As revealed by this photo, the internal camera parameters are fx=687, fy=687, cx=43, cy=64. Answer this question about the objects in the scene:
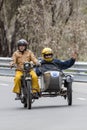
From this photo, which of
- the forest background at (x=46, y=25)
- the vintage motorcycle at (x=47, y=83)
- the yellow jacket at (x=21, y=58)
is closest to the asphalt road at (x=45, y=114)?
the vintage motorcycle at (x=47, y=83)

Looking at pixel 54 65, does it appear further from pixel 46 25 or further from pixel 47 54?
pixel 46 25

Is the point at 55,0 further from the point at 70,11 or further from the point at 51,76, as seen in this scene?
the point at 51,76

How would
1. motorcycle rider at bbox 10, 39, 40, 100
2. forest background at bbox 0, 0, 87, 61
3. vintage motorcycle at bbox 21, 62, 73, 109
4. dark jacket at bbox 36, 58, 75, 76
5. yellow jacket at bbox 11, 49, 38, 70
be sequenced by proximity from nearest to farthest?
vintage motorcycle at bbox 21, 62, 73, 109 → motorcycle rider at bbox 10, 39, 40, 100 → dark jacket at bbox 36, 58, 75, 76 → yellow jacket at bbox 11, 49, 38, 70 → forest background at bbox 0, 0, 87, 61

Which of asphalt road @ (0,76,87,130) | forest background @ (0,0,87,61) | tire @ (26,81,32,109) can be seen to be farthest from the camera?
forest background @ (0,0,87,61)

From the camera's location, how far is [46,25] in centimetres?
3338

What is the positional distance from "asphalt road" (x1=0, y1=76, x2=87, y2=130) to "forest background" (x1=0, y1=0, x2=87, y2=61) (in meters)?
14.0

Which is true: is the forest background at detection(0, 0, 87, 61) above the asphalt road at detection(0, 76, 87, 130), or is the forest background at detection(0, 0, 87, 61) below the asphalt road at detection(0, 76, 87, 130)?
above

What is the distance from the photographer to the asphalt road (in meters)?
11.8

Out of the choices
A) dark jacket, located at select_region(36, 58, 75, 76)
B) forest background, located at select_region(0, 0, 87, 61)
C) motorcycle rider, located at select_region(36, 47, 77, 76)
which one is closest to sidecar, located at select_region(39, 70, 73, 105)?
dark jacket, located at select_region(36, 58, 75, 76)

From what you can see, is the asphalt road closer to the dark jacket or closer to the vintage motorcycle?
the vintage motorcycle

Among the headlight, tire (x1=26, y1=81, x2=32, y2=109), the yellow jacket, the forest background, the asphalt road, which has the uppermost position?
the forest background

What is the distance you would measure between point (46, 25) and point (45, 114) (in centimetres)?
1992

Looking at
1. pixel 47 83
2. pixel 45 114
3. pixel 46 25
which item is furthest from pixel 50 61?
pixel 46 25

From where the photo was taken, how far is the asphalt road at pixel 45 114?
1175 cm
